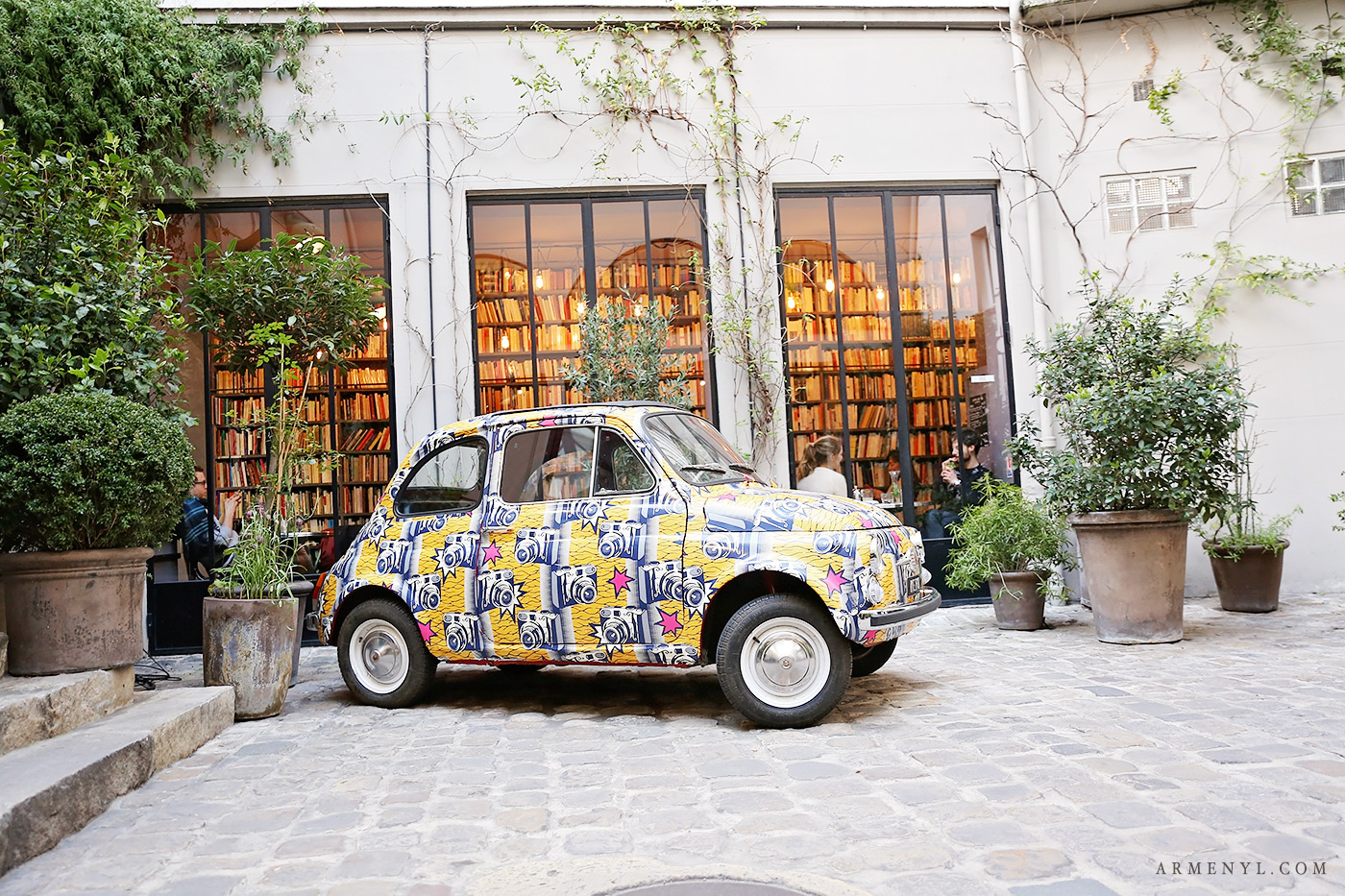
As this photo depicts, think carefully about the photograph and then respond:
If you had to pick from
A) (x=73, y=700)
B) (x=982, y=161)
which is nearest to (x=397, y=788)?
(x=73, y=700)

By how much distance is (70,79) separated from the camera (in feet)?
25.3

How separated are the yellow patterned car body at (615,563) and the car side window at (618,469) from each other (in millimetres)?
52

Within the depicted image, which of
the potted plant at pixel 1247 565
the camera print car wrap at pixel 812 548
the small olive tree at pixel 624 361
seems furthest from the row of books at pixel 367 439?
the potted plant at pixel 1247 565

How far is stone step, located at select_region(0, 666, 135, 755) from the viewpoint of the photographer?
13.7 ft

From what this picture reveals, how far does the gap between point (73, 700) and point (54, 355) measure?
6.84ft

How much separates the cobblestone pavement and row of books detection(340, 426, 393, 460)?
368 centimetres

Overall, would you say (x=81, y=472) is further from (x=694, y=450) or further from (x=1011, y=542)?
(x=1011, y=542)

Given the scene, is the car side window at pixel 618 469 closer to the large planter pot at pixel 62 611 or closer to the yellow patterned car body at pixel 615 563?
the yellow patterned car body at pixel 615 563

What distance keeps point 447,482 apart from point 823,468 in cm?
387

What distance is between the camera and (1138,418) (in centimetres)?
667

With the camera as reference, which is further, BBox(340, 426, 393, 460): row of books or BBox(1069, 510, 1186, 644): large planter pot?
BBox(340, 426, 393, 460): row of books

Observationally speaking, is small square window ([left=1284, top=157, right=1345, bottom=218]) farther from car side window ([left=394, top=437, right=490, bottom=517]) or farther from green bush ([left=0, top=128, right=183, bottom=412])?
green bush ([left=0, top=128, right=183, bottom=412])

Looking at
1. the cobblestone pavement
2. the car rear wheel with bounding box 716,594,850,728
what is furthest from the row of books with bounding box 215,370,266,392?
the car rear wheel with bounding box 716,594,850,728

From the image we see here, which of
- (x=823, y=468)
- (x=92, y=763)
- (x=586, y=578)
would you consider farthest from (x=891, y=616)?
(x=823, y=468)
